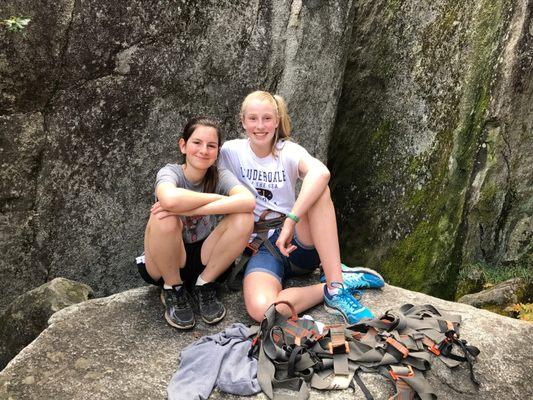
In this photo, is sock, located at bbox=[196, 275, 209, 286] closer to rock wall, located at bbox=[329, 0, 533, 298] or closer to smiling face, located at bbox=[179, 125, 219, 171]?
smiling face, located at bbox=[179, 125, 219, 171]

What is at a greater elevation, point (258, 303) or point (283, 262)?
point (283, 262)

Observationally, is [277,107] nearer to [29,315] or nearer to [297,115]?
[297,115]

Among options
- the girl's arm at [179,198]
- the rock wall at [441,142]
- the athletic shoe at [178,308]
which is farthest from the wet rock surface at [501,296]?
the girl's arm at [179,198]

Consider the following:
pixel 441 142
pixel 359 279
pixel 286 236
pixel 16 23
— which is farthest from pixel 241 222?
pixel 441 142

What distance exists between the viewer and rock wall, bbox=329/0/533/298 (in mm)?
6680

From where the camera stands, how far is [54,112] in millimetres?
5695

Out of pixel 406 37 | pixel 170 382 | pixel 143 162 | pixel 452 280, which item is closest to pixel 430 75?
pixel 406 37

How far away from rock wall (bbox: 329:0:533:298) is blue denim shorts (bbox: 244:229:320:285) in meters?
2.24

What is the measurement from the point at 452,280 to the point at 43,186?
14.9 ft

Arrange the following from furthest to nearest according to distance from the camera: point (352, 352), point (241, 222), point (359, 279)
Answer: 1. point (359, 279)
2. point (241, 222)
3. point (352, 352)

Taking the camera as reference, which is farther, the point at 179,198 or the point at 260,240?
the point at 260,240

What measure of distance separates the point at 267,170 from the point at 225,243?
803 mm

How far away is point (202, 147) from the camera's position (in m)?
4.68

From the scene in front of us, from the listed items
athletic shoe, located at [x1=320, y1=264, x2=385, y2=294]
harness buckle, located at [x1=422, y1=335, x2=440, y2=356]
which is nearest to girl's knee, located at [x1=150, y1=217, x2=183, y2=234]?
athletic shoe, located at [x1=320, y1=264, x2=385, y2=294]
